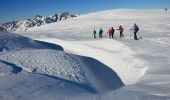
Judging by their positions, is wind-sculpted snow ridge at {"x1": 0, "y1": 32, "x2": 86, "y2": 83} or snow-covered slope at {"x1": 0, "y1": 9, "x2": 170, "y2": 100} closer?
snow-covered slope at {"x1": 0, "y1": 9, "x2": 170, "y2": 100}

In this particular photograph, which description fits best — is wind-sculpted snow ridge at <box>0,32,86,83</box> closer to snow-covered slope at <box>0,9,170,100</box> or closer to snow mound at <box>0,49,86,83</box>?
snow mound at <box>0,49,86,83</box>

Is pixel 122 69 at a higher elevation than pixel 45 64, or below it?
below

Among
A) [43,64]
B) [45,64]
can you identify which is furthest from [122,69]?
[43,64]

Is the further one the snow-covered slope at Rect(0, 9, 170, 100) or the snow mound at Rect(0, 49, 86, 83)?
the snow mound at Rect(0, 49, 86, 83)

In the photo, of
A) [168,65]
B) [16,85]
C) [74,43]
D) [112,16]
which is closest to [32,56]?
[16,85]

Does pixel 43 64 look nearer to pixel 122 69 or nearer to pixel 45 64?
pixel 45 64

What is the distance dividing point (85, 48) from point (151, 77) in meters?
15.4

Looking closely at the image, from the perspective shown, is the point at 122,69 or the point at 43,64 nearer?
the point at 43,64

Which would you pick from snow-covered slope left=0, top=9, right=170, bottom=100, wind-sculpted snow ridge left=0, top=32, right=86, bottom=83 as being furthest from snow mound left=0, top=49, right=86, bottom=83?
snow-covered slope left=0, top=9, right=170, bottom=100

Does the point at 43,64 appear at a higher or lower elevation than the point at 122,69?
higher

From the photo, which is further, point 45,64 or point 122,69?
point 122,69

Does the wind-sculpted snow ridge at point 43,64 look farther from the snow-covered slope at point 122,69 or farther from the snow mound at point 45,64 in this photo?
the snow-covered slope at point 122,69

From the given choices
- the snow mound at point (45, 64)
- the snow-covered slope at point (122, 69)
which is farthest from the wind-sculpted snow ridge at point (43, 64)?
the snow-covered slope at point (122, 69)

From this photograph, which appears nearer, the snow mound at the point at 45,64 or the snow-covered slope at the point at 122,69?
the snow-covered slope at the point at 122,69
